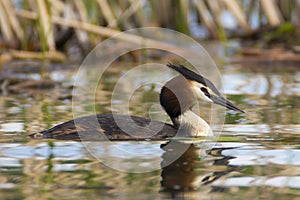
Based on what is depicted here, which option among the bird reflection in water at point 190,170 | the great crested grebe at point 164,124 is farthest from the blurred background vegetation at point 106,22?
the bird reflection in water at point 190,170

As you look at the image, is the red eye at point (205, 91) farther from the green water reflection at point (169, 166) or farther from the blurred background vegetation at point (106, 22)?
the blurred background vegetation at point (106, 22)

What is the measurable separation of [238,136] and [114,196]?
7.23ft

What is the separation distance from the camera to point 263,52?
12.0m

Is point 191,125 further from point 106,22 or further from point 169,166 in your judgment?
point 106,22

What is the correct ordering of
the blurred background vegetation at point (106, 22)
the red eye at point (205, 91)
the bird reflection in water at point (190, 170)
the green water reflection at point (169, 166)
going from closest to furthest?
the green water reflection at point (169, 166) < the bird reflection in water at point (190, 170) < the red eye at point (205, 91) < the blurred background vegetation at point (106, 22)

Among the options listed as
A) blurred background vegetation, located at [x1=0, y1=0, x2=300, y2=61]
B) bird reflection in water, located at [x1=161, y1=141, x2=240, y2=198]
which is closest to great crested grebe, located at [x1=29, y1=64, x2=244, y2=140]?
bird reflection in water, located at [x1=161, y1=141, x2=240, y2=198]

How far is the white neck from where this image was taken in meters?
6.54

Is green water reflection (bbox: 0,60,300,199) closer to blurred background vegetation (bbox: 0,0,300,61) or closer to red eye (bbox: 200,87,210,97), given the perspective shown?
red eye (bbox: 200,87,210,97)

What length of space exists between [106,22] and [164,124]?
5.96m

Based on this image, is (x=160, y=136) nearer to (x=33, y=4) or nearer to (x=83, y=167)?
(x=83, y=167)

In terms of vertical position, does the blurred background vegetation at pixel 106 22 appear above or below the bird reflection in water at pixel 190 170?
above

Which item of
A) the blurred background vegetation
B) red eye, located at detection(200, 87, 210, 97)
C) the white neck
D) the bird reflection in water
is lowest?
the bird reflection in water

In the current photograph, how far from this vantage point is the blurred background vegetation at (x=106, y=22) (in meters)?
10.9

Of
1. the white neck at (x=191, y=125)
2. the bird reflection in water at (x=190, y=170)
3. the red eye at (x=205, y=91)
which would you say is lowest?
the bird reflection in water at (x=190, y=170)
